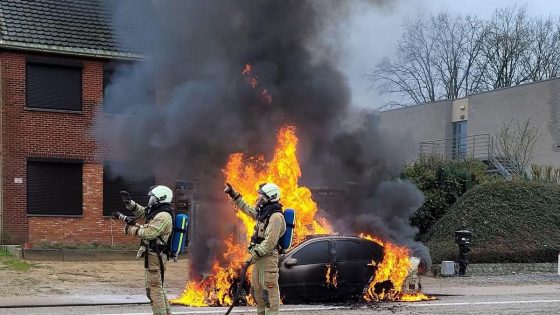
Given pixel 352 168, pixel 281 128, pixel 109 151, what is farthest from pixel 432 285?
pixel 109 151

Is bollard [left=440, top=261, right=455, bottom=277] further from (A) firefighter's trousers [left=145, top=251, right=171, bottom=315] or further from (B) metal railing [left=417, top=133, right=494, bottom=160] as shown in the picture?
(B) metal railing [left=417, top=133, right=494, bottom=160]

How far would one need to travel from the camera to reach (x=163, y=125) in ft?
38.3

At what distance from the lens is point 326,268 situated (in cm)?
Result: 1058

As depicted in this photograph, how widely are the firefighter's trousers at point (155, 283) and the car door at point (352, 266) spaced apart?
11.8 ft

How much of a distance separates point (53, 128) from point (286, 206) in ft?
28.7

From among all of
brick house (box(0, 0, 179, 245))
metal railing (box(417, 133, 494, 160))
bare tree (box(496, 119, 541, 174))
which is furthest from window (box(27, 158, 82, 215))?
bare tree (box(496, 119, 541, 174))

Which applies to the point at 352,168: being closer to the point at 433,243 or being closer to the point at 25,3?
the point at 433,243

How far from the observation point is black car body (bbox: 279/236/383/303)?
10.3 metres

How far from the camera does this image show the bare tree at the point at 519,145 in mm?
25442

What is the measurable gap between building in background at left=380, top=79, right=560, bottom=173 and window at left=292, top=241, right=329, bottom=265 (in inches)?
A: 543

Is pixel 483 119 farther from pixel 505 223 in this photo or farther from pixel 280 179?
pixel 280 179

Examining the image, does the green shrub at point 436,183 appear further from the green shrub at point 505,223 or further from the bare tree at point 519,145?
the bare tree at point 519,145

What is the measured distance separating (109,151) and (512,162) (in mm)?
15311

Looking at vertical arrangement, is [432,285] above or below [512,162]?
below
